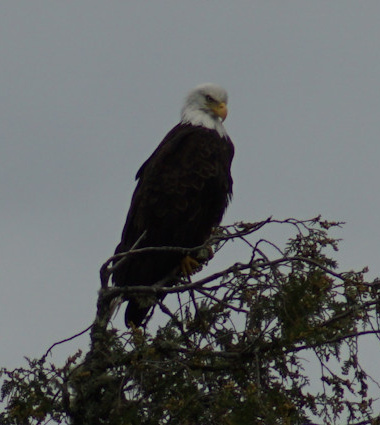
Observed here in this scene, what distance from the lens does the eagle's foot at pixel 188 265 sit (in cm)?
761

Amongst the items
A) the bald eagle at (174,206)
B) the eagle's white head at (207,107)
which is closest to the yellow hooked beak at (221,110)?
the eagle's white head at (207,107)

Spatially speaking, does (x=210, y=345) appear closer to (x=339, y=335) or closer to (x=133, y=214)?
(x=339, y=335)

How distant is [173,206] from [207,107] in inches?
46.9

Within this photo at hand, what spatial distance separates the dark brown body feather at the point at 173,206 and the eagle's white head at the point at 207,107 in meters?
0.51

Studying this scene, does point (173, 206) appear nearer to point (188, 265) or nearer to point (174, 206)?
point (174, 206)

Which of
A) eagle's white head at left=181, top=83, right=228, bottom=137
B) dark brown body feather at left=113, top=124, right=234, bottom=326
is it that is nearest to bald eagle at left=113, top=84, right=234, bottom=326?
dark brown body feather at left=113, top=124, right=234, bottom=326

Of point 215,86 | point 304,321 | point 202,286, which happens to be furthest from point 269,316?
point 215,86

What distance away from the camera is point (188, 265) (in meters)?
7.61

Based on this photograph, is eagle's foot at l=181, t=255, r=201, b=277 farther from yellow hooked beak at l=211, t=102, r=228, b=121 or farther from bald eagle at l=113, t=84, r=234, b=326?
yellow hooked beak at l=211, t=102, r=228, b=121

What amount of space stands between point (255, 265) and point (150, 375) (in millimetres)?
813

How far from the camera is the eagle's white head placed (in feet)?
27.4

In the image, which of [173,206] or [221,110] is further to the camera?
[221,110]

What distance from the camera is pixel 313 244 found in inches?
223

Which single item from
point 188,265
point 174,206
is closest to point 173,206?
point 174,206
